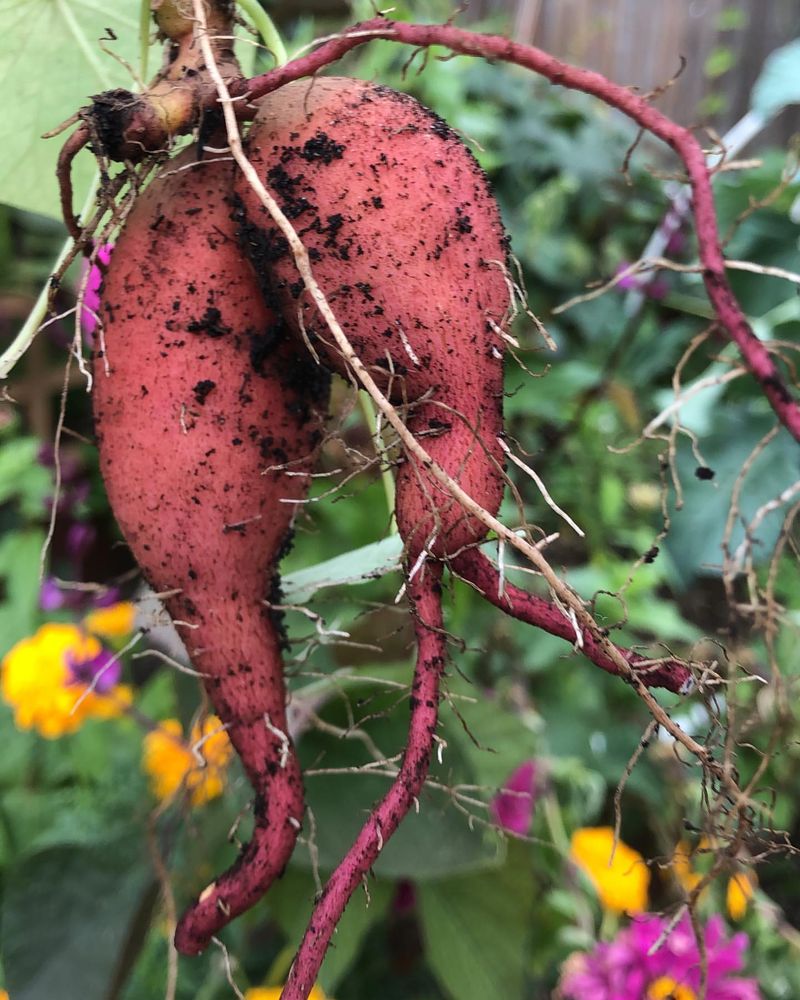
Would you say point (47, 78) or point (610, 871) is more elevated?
point (47, 78)

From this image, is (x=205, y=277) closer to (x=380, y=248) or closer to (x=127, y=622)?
(x=380, y=248)

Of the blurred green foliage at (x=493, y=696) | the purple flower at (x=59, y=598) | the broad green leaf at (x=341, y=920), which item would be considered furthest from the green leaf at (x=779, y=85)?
the purple flower at (x=59, y=598)

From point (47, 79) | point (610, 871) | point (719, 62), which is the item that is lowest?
point (610, 871)

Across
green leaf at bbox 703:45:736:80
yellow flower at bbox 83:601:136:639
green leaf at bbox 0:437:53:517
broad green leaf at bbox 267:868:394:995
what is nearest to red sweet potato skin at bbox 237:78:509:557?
broad green leaf at bbox 267:868:394:995

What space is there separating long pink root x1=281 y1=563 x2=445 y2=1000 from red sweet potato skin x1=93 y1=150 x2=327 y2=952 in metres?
0.05

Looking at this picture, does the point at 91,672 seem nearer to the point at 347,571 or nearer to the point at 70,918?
the point at 70,918

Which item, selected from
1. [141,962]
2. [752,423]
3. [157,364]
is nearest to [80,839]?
[141,962]

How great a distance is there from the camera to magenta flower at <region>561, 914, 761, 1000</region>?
0.56 metres

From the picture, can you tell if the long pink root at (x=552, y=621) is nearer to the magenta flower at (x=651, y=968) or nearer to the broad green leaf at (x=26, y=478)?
the magenta flower at (x=651, y=968)

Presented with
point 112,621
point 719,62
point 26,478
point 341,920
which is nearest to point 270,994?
point 341,920

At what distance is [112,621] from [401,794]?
0.59 meters

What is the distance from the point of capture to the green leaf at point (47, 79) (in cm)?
39

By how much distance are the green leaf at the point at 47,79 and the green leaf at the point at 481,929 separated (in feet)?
1.62

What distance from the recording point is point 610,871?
70cm
